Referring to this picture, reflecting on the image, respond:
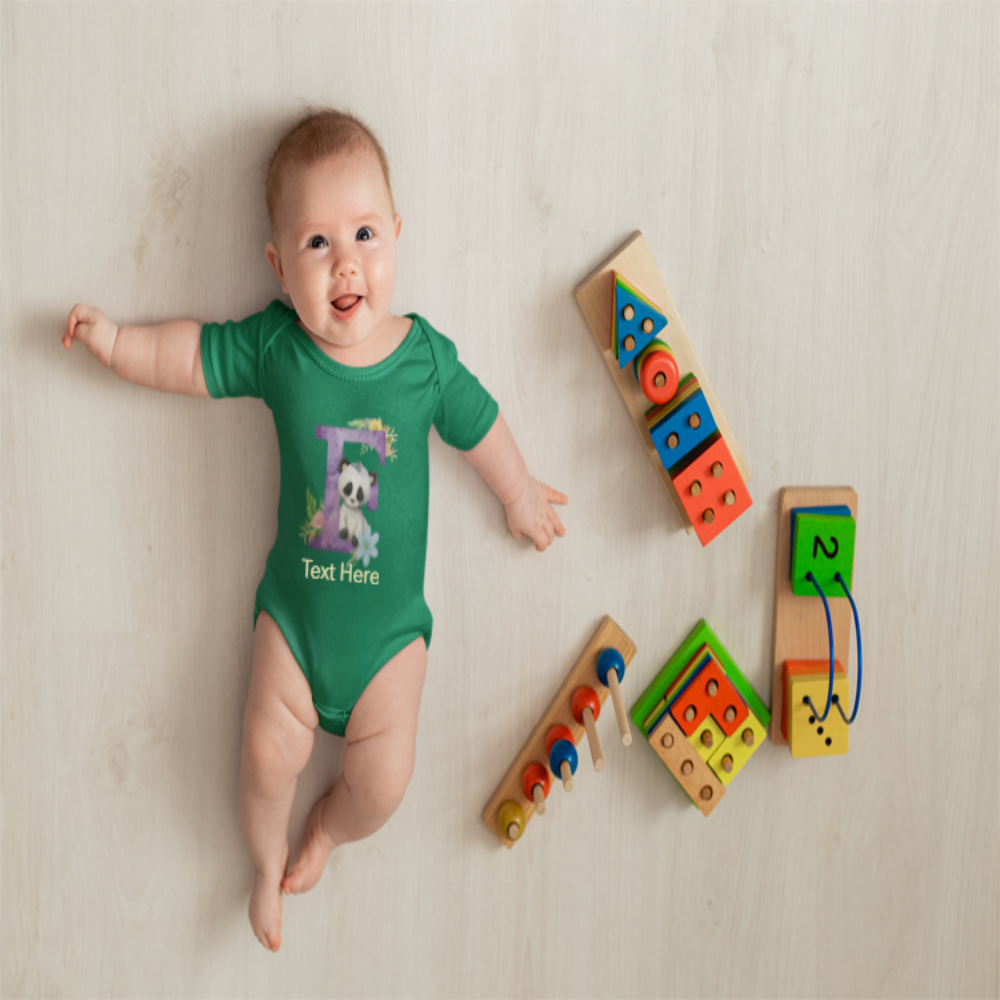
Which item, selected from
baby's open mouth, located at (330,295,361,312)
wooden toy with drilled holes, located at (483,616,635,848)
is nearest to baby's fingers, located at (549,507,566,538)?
wooden toy with drilled holes, located at (483,616,635,848)

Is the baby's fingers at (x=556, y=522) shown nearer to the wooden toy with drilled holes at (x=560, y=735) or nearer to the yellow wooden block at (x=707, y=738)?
the wooden toy with drilled holes at (x=560, y=735)

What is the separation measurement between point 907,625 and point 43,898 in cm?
118

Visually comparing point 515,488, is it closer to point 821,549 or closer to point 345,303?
point 345,303

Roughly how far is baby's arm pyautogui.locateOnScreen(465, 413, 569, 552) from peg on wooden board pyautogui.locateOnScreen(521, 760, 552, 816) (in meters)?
0.28

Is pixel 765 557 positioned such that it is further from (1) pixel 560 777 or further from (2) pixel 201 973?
(2) pixel 201 973

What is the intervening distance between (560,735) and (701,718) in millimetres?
185

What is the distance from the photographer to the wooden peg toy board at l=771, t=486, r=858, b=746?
3.29ft

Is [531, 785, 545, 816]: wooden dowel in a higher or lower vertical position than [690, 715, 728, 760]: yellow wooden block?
lower

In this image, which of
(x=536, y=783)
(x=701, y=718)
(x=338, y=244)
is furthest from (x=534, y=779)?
(x=338, y=244)

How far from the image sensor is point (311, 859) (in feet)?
3.15

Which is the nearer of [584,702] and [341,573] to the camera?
[341,573]

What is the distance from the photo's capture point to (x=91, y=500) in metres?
0.94

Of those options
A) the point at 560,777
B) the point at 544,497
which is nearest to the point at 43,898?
the point at 560,777

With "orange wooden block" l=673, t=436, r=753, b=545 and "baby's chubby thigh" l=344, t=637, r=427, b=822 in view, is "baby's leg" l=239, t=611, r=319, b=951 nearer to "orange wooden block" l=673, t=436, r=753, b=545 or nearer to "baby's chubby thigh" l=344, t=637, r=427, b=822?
"baby's chubby thigh" l=344, t=637, r=427, b=822
